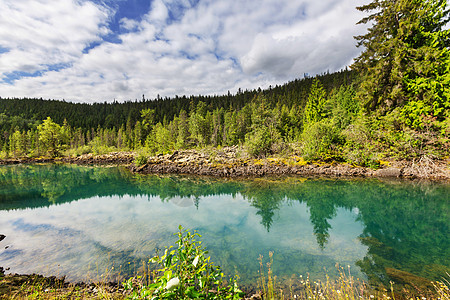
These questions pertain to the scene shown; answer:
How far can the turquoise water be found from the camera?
718 cm

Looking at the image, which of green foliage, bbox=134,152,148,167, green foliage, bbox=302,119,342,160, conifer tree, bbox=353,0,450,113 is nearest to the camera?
conifer tree, bbox=353,0,450,113

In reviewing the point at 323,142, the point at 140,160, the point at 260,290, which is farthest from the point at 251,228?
the point at 140,160

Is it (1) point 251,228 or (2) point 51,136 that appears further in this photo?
(2) point 51,136

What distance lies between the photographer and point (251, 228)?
10.7m

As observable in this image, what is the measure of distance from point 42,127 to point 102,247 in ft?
249

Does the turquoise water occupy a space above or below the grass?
below

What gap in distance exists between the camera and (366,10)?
767 inches

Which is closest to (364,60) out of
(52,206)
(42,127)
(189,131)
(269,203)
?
(269,203)

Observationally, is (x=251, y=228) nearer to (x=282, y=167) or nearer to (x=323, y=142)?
(x=282, y=167)

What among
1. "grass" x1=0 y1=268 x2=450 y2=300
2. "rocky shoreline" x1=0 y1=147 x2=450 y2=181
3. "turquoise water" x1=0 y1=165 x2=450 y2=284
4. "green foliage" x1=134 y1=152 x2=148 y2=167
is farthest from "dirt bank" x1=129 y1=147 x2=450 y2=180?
"grass" x1=0 y1=268 x2=450 y2=300

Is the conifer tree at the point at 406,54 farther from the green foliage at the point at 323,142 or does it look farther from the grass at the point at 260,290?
the grass at the point at 260,290

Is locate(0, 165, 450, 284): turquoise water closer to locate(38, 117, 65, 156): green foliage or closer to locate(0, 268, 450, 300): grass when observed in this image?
locate(0, 268, 450, 300): grass

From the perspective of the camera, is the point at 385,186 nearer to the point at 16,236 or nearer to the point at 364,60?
the point at 364,60

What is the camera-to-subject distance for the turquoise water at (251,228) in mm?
7180
